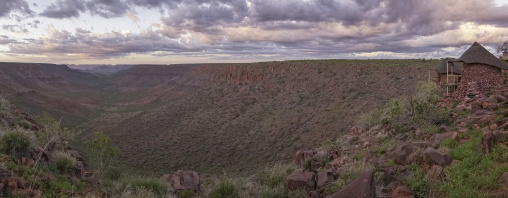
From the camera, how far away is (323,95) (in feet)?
126

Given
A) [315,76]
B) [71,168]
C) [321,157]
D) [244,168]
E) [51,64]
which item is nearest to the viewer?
[71,168]

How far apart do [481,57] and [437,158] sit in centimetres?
1101

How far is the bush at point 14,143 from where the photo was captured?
8508mm

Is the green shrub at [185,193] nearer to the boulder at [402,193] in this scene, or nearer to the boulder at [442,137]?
the boulder at [402,193]

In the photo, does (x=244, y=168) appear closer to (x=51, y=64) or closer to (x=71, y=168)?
(x=71, y=168)

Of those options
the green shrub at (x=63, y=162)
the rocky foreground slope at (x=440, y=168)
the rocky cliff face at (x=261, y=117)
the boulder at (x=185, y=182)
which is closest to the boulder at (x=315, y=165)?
the rocky foreground slope at (x=440, y=168)

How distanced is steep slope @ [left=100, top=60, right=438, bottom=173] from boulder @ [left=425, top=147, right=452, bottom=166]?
16401mm

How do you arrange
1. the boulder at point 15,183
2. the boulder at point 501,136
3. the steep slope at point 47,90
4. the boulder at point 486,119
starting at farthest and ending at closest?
the steep slope at point 47,90, the boulder at point 486,119, the boulder at point 501,136, the boulder at point 15,183

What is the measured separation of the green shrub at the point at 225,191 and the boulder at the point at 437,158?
6017mm

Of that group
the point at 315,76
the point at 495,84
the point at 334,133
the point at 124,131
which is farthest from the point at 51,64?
the point at 495,84

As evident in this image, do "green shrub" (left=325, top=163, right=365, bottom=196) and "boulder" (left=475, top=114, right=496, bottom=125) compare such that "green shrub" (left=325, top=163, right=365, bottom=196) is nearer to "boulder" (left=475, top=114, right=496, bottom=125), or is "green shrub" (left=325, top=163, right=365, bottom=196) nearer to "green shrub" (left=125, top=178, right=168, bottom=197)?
"boulder" (left=475, top=114, right=496, bottom=125)

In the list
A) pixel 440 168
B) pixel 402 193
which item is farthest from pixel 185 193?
pixel 440 168

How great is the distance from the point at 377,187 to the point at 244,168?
17927 mm

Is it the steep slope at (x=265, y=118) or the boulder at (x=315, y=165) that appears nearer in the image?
the boulder at (x=315, y=165)
